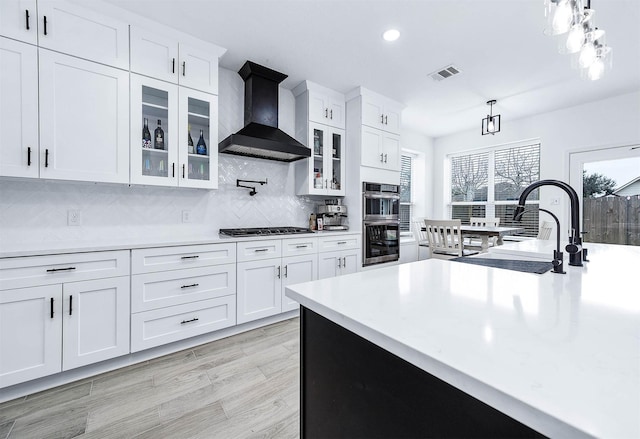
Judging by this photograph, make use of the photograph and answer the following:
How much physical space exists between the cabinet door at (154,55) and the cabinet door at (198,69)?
0.06 m

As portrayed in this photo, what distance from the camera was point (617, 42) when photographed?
2.51m

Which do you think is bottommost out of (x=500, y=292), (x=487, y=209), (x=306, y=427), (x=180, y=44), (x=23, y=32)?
(x=306, y=427)

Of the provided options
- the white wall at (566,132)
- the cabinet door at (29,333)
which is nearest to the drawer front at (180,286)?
the cabinet door at (29,333)

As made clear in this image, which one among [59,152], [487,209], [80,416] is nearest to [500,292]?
[80,416]

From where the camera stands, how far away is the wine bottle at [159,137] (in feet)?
→ 7.81

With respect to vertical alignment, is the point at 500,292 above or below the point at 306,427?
above

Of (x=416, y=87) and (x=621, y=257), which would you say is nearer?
(x=621, y=257)

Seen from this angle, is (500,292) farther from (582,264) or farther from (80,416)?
(80,416)

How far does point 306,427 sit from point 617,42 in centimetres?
388

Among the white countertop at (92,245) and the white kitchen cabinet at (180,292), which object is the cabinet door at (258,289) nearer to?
the white kitchen cabinet at (180,292)

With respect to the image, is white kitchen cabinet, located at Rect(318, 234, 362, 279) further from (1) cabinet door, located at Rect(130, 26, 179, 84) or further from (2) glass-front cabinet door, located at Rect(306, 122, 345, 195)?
(1) cabinet door, located at Rect(130, 26, 179, 84)

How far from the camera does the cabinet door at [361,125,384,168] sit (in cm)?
357

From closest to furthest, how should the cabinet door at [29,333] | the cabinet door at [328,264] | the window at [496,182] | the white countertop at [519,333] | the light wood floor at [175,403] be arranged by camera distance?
the white countertop at [519,333], the light wood floor at [175,403], the cabinet door at [29,333], the cabinet door at [328,264], the window at [496,182]

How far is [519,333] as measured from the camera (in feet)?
1.82
